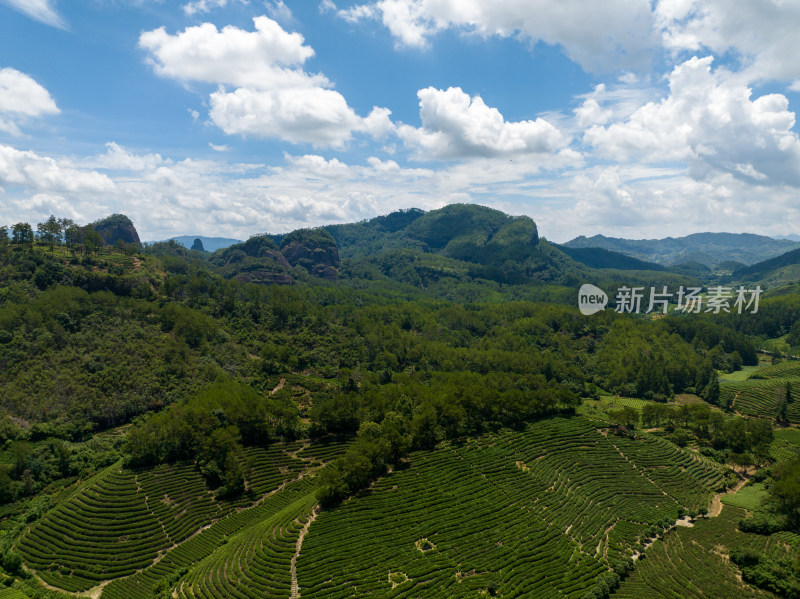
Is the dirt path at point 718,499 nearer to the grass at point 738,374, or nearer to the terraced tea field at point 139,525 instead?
the terraced tea field at point 139,525

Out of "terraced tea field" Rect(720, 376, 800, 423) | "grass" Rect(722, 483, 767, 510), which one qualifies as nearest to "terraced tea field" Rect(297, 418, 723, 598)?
"grass" Rect(722, 483, 767, 510)

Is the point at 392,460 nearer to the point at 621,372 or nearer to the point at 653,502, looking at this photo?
the point at 653,502

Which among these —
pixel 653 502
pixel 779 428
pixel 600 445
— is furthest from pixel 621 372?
→ pixel 653 502

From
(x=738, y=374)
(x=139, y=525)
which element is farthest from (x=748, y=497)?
(x=139, y=525)

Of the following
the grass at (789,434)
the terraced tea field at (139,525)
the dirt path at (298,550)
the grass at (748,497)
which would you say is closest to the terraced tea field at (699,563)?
the grass at (748,497)

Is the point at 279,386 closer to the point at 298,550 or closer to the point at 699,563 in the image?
the point at 298,550

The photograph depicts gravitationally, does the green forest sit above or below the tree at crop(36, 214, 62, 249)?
below

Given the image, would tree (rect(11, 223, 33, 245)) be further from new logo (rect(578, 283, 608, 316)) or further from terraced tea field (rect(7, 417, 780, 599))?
new logo (rect(578, 283, 608, 316))
